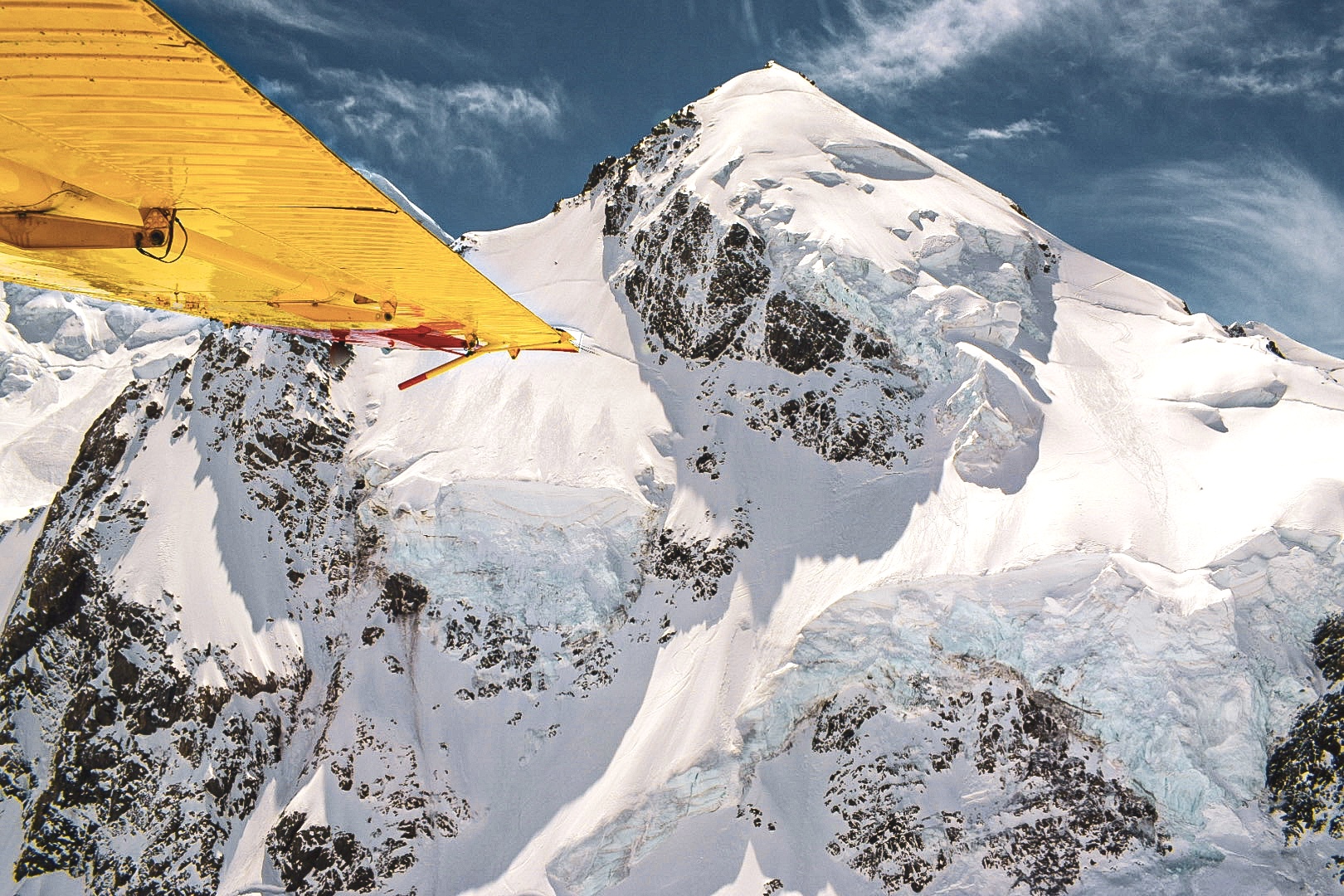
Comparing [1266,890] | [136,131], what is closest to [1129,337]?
[1266,890]

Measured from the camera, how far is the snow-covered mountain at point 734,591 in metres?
23.9

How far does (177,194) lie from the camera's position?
5859 millimetres

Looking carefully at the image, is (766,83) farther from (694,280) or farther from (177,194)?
(177,194)

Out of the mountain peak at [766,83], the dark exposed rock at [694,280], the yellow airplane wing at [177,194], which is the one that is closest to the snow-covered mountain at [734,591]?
the dark exposed rock at [694,280]

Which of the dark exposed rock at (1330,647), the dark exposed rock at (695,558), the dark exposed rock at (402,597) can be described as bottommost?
the dark exposed rock at (402,597)

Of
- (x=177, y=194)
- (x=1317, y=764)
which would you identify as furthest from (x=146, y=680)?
(x=1317, y=764)

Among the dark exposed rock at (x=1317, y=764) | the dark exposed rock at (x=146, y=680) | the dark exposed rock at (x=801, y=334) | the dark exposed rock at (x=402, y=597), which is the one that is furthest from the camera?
the dark exposed rock at (x=801, y=334)

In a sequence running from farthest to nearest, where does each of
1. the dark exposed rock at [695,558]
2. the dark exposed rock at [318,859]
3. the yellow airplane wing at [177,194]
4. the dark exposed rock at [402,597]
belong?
the dark exposed rock at [402,597] → the dark exposed rock at [695,558] → the dark exposed rock at [318,859] → the yellow airplane wing at [177,194]

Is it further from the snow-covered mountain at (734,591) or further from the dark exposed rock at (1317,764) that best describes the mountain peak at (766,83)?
the dark exposed rock at (1317,764)

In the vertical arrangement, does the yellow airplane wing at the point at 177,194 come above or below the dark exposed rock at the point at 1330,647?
above

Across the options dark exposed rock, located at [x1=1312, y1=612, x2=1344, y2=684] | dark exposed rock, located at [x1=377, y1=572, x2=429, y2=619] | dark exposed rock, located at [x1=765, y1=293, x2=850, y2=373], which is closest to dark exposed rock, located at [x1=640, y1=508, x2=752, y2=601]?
dark exposed rock, located at [x1=765, y1=293, x2=850, y2=373]

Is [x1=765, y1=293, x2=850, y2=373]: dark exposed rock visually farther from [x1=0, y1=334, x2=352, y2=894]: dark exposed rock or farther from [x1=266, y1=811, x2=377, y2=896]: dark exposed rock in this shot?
[x1=266, y1=811, x2=377, y2=896]: dark exposed rock

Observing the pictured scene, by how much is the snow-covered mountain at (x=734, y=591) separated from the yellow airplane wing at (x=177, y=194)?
23598 mm

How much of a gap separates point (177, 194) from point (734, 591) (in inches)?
1106
